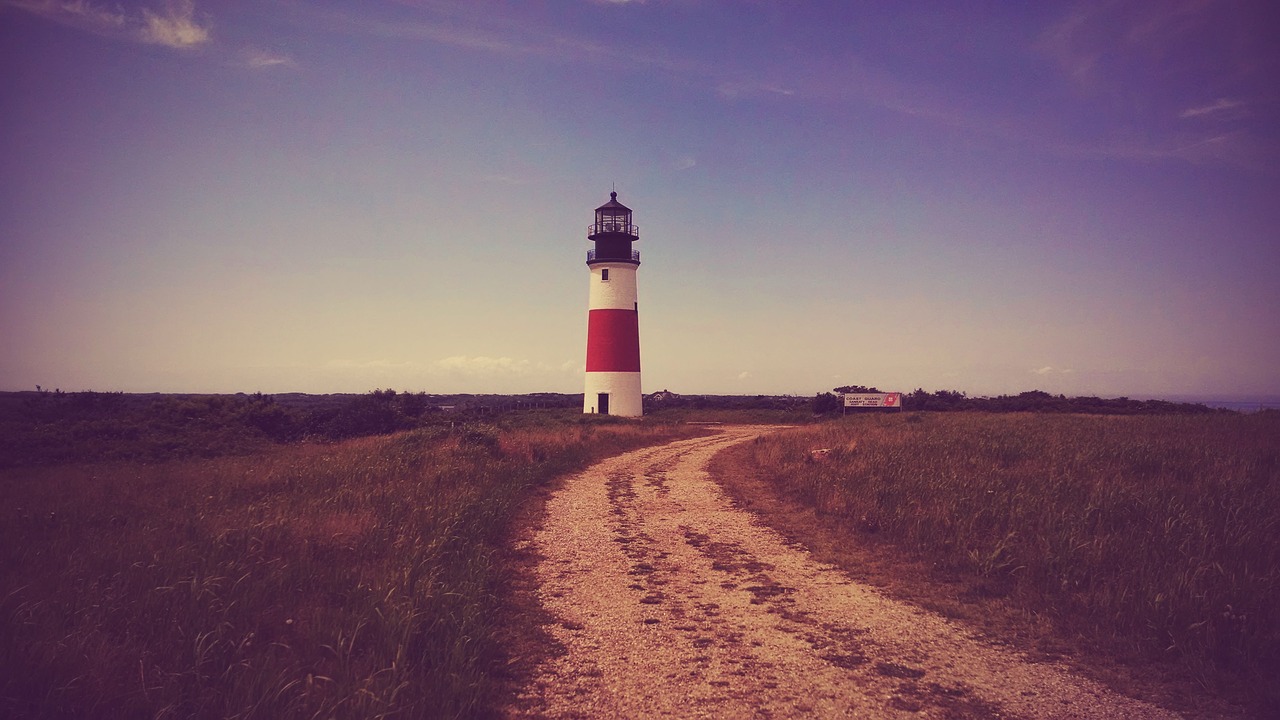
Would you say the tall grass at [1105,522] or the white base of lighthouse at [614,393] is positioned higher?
the white base of lighthouse at [614,393]

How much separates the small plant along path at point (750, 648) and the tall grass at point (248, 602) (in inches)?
32.9

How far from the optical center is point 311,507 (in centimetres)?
927

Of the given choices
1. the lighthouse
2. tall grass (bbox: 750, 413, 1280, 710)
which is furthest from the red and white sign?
tall grass (bbox: 750, 413, 1280, 710)

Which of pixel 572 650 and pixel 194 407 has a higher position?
pixel 194 407

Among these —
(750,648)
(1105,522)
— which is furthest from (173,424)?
(1105,522)

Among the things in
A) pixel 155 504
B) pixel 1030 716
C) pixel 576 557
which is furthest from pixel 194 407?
pixel 1030 716

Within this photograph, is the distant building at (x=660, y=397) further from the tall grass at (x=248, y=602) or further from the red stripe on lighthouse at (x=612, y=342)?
the tall grass at (x=248, y=602)

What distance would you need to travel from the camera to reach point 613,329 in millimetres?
35125

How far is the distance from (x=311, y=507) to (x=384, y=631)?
511cm

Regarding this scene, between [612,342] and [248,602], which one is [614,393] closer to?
[612,342]

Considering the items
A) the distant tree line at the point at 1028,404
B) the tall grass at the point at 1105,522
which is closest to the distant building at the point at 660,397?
the distant tree line at the point at 1028,404

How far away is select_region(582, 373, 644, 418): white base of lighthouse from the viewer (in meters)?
35.1

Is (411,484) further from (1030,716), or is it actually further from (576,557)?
(1030,716)

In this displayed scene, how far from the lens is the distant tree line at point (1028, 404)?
38.1 meters
